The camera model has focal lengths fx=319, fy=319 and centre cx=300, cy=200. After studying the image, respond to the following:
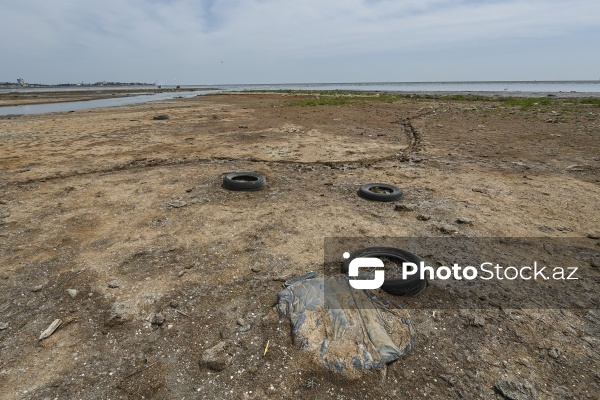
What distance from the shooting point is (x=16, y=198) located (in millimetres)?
6266

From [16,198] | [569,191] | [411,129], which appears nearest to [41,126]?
[16,198]

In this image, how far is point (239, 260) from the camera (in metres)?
4.23

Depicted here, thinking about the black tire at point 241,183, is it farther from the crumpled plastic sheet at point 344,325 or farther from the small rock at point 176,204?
the crumpled plastic sheet at point 344,325

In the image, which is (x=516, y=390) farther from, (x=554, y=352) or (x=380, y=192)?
(x=380, y=192)

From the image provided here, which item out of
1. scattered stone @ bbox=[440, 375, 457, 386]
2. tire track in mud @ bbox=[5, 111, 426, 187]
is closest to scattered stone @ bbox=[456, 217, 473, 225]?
scattered stone @ bbox=[440, 375, 457, 386]

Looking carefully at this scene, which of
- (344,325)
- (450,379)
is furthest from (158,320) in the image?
(450,379)

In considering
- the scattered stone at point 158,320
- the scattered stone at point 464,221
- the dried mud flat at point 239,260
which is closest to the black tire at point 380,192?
the dried mud flat at point 239,260

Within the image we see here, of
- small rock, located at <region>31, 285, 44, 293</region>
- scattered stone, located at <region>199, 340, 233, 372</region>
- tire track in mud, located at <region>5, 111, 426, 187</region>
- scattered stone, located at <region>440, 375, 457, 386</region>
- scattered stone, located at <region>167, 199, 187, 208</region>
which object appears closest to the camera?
scattered stone, located at <region>440, 375, 457, 386</region>

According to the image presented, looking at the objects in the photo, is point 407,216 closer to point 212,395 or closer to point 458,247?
point 458,247

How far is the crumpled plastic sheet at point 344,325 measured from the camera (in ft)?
8.91

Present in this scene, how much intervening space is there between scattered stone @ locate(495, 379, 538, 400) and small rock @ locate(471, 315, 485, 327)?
631 millimetres

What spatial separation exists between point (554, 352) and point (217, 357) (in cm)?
299

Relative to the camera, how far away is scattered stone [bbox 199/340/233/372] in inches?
107

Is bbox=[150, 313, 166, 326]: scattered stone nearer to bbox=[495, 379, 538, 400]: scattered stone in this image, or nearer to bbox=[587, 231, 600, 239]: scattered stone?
bbox=[495, 379, 538, 400]: scattered stone
